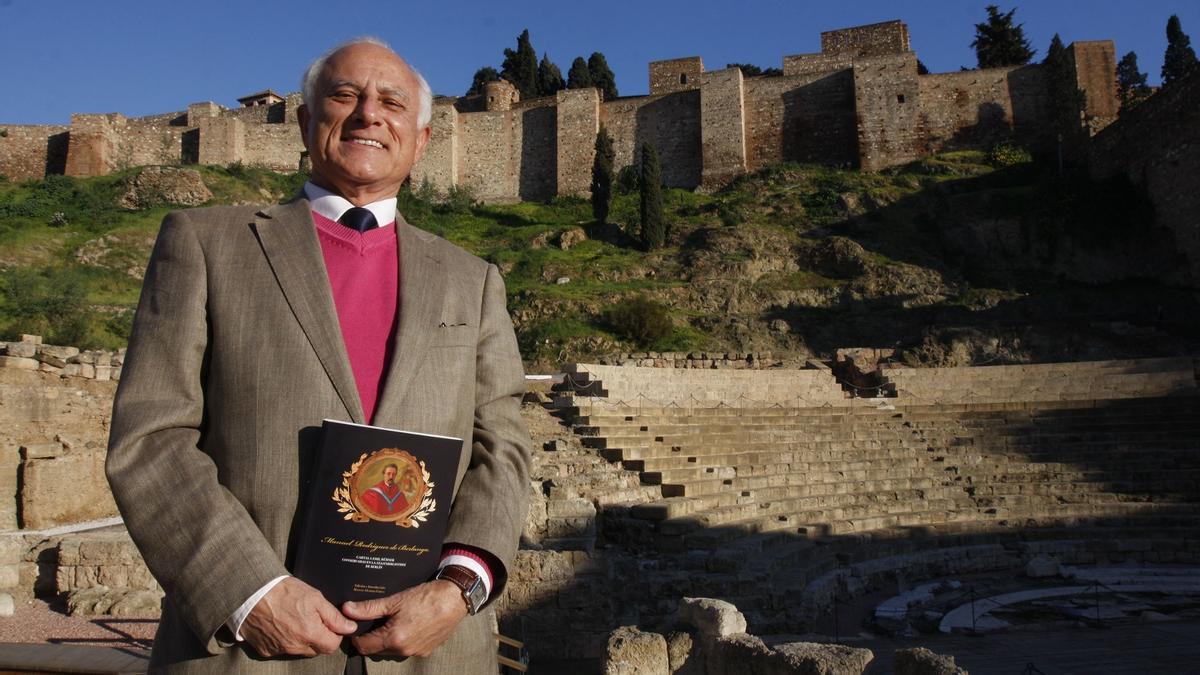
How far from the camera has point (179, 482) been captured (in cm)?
161

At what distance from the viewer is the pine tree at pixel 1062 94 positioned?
31.2 metres

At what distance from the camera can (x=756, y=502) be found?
10.7 m

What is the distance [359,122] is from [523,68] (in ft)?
167

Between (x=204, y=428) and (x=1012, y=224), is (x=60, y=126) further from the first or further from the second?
(x=204, y=428)

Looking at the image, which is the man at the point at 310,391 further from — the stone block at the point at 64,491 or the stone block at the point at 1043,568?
the stone block at the point at 1043,568

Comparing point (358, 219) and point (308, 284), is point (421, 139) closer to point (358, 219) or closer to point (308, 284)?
point (358, 219)

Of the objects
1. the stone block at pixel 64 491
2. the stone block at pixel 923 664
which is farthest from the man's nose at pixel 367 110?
the stone block at pixel 64 491

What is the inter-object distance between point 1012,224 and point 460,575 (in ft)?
97.4

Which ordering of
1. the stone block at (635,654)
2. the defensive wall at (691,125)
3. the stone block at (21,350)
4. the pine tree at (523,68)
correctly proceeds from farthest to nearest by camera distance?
1. the pine tree at (523,68)
2. the defensive wall at (691,125)
3. the stone block at (21,350)
4. the stone block at (635,654)

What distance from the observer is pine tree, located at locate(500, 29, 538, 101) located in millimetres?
49625

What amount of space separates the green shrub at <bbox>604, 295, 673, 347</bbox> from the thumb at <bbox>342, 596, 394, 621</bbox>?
22.3 meters

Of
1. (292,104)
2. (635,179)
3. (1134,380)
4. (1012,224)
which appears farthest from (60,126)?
(1134,380)

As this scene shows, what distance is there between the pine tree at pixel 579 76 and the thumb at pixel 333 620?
52.4 meters

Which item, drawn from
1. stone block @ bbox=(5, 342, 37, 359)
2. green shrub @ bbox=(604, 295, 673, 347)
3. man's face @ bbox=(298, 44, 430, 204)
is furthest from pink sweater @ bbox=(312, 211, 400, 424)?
green shrub @ bbox=(604, 295, 673, 347)
